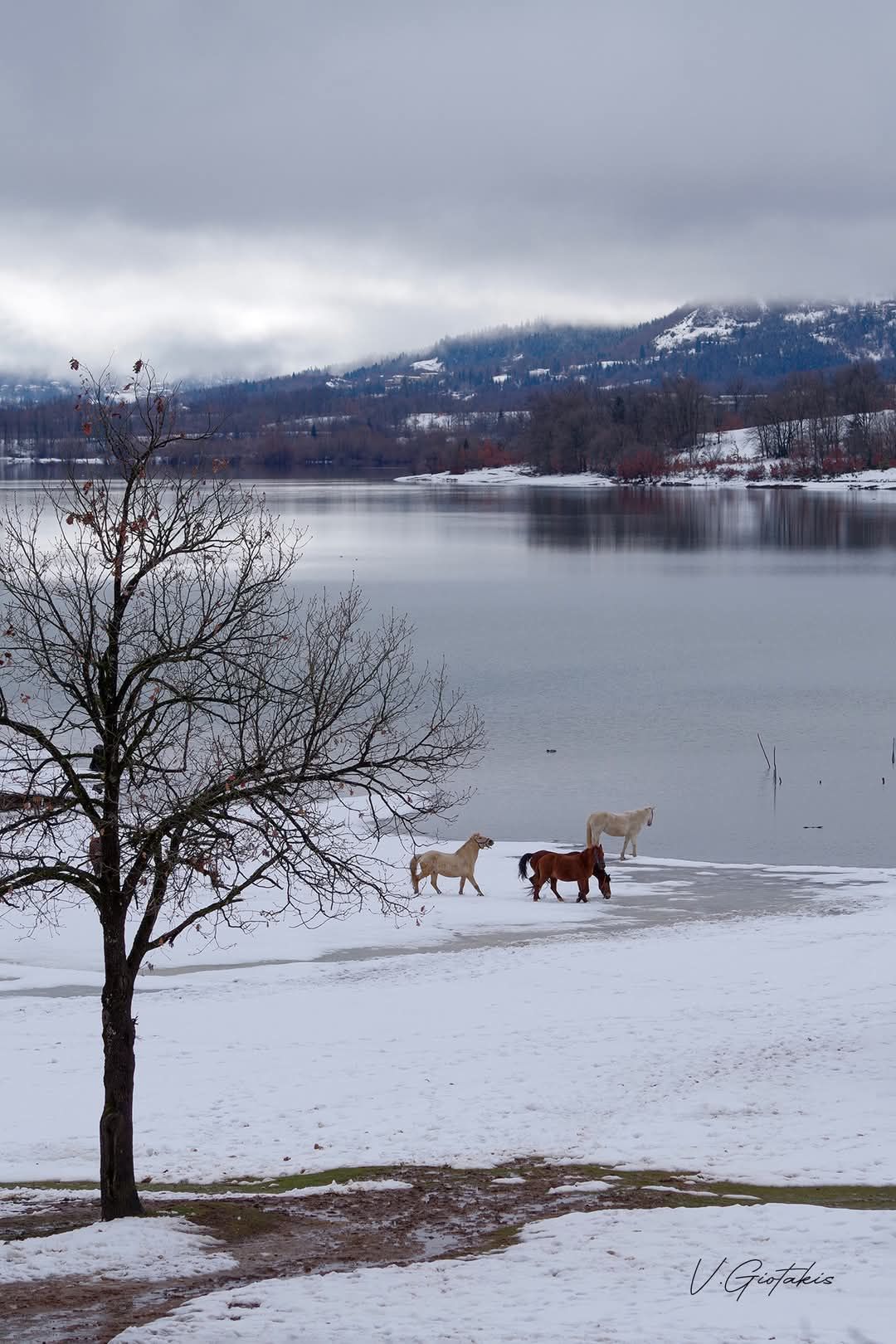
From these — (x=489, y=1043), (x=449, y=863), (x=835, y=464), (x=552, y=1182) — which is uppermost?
(x=835, y=464)

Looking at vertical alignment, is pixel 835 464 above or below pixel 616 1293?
above

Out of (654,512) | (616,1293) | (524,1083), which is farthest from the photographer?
(654,512)

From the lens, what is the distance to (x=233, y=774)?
1162 centimetres

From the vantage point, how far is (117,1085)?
11.5 m

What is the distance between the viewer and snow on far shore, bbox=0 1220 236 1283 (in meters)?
9.77

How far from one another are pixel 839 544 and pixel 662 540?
43.9 ft

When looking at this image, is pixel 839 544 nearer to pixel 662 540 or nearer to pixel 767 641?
pixel 662 540

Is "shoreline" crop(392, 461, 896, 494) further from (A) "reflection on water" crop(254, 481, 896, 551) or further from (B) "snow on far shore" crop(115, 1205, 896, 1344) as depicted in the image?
(B) "snow on far shore" crop(115, 1205, 896, 1344)

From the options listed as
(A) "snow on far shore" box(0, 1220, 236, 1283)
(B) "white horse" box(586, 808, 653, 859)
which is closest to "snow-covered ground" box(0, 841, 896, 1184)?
(B) "white horse" box(586, 808, 653, 859)

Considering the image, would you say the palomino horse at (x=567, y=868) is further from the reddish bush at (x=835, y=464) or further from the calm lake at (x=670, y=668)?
the reddish bush at (x=835, y=464)

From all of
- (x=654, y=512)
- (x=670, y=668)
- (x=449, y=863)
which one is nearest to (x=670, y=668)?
(x=670, y=668)

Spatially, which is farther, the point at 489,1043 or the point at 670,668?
the point at 670,668

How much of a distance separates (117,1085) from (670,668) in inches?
1631

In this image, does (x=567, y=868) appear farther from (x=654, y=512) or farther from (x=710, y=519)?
(x=654, y=512)
